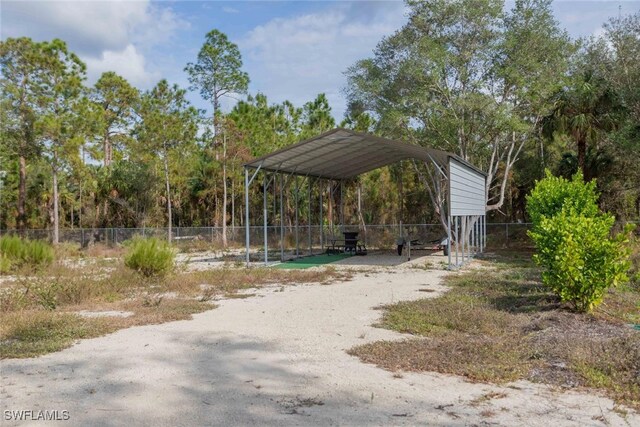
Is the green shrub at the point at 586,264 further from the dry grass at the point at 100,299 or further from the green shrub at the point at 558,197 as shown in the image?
the dry grass at the point at 100,299

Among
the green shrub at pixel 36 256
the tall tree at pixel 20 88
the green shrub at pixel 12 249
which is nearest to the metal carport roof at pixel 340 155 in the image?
the green shrub at pixel 36 256

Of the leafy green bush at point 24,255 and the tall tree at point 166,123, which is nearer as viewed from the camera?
the leafy green bush at point 24,255

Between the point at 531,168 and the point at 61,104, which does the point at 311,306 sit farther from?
the point at 531,168

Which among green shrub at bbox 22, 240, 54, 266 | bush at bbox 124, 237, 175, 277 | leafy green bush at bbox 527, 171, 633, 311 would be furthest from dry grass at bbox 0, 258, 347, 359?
leafy green bush at bbox 527, 171, 633, 311

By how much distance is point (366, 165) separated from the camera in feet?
74.4

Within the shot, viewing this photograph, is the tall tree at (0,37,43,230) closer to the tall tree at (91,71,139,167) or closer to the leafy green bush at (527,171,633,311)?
the tall tree at (91,71,139,167)

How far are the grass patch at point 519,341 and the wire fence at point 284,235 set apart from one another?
16.3 metres

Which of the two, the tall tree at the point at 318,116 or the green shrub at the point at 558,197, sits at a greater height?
the tall tree at the point at 318,116

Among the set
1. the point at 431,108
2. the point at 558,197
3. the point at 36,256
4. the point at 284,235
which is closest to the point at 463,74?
the point at 431,108

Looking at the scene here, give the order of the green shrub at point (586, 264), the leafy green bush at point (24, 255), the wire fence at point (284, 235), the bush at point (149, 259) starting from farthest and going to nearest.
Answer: the wire fence at point (284, 235) < the leafy green bush at point (24, 255) < the bush at point (149, 259) < the green shrub at point (586, 264)

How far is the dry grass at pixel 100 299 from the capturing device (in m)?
7.09

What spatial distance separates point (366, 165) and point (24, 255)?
532 inches

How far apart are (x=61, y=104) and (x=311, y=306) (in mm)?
19728

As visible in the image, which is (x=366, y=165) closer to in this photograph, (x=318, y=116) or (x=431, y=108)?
(x=431, y=108)
